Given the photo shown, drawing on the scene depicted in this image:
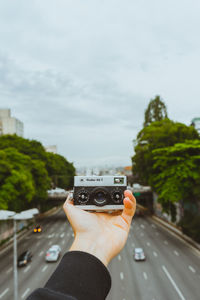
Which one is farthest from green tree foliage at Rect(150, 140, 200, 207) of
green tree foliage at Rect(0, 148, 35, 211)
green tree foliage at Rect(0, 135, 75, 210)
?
green tree foliage at Rect(0, 148, 35, 211)

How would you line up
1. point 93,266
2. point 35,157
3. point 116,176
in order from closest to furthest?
point 93,266 → point 116,176 → point 35,157

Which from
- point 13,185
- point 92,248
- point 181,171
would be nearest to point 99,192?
point 92,248

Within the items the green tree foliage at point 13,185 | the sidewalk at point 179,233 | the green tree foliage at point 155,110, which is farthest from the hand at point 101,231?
the green tree foliage at point 155,110

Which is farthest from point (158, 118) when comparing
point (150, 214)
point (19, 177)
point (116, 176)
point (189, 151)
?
point (116, 176)

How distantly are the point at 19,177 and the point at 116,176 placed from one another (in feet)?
84.7

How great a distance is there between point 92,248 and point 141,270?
22.2m

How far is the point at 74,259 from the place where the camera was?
2.18 meters

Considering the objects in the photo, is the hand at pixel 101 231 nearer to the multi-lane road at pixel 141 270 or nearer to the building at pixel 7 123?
the multi-lane road at pixel 141 270

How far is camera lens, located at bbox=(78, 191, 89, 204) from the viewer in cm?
363

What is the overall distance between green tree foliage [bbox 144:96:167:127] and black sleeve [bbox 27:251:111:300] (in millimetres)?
55542

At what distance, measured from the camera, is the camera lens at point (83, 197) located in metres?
3.63

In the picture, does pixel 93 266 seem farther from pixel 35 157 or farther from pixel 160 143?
pixel 35 157

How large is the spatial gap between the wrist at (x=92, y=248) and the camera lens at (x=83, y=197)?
1121 millimetres

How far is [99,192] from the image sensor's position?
388 cm
